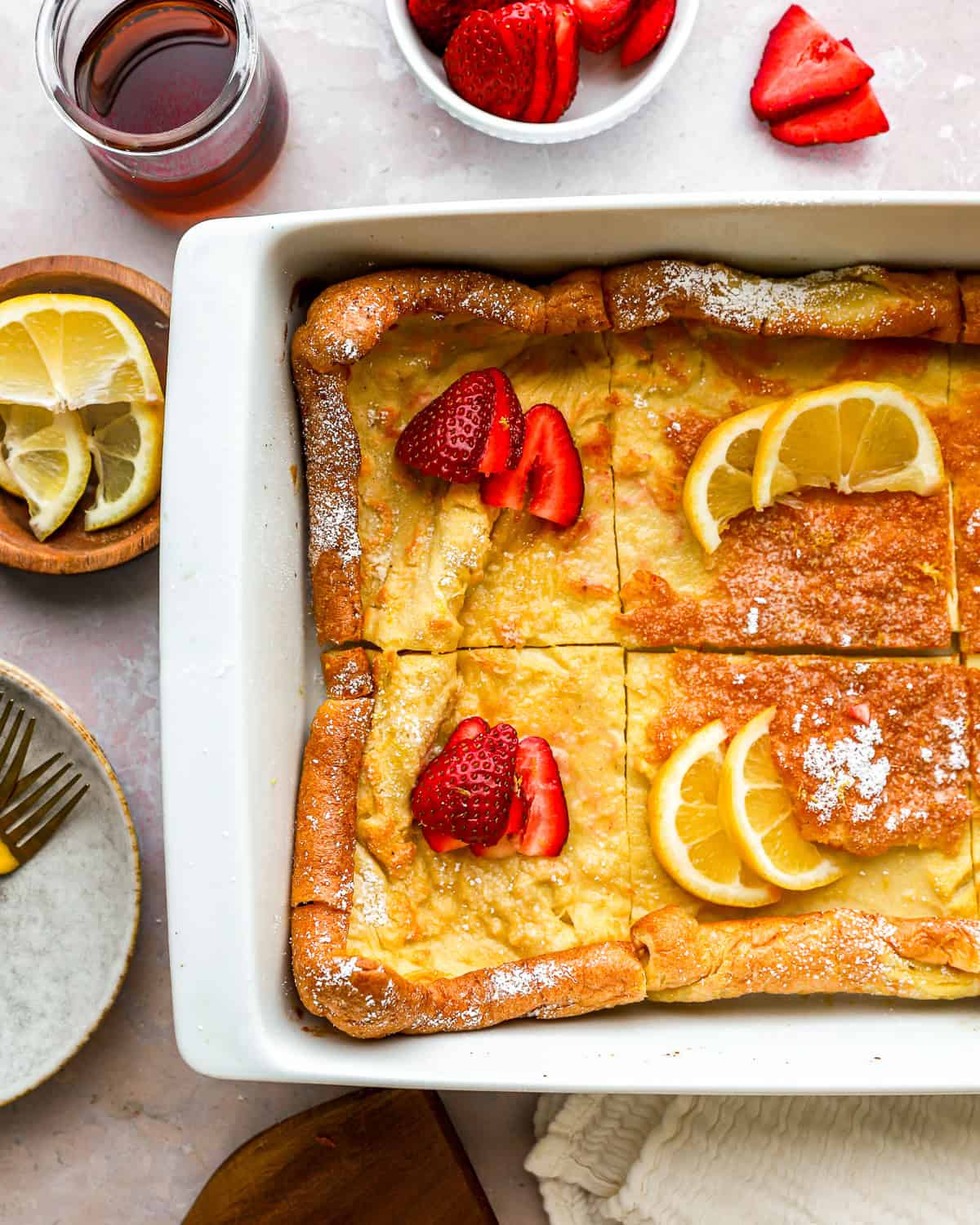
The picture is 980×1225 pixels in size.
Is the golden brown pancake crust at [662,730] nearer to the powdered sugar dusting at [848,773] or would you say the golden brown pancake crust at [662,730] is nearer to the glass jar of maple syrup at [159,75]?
the powdered sugar dusting at [848,773]

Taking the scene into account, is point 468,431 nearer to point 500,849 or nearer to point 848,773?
point 500,849

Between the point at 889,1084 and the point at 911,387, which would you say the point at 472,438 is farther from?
the point at 889,1084

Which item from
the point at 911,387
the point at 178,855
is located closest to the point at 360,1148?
the point at 178,855

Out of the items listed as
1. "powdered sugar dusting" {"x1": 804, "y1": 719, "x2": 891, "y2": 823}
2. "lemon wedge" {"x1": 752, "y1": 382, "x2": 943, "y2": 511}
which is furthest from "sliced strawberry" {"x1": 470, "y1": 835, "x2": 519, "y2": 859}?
"lemon wedge" {"x1": 752, "y1": 382, "x2": 943, "y2": 511}

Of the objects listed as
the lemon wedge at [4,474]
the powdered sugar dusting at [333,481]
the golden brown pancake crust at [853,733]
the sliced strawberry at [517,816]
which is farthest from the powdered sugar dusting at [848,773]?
the lemon wedge at [4,474]

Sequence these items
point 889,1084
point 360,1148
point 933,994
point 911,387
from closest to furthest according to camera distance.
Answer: point 889,1084, point 933,994, point 911,387, point 360,1148

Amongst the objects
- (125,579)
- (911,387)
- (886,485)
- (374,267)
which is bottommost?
(125,579)

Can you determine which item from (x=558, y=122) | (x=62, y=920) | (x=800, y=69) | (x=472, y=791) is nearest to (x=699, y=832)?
(x=472, y=791)
